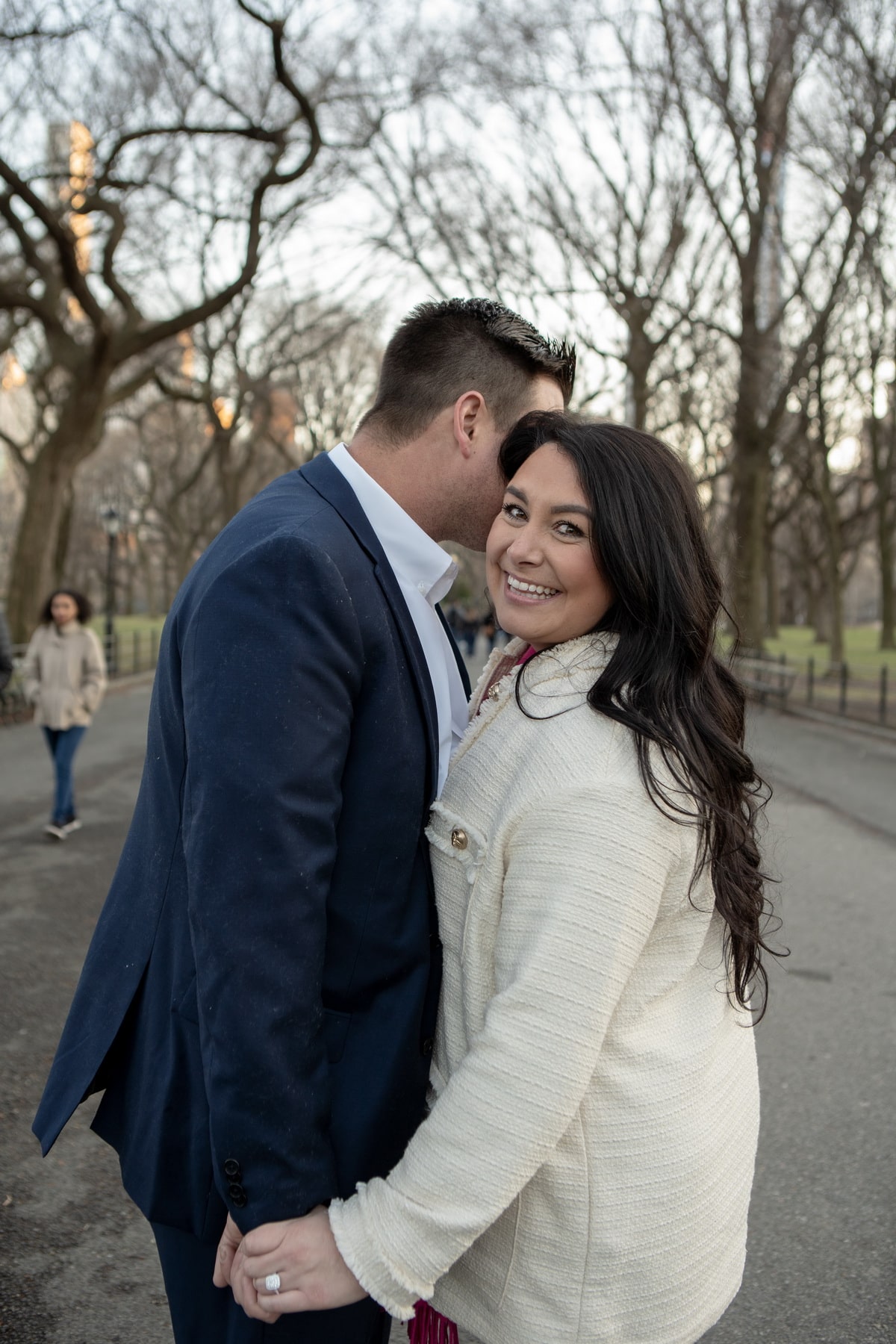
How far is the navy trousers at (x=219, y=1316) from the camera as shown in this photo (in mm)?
1795

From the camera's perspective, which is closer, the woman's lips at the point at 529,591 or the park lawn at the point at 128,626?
the woman's lips at the point at 529,591

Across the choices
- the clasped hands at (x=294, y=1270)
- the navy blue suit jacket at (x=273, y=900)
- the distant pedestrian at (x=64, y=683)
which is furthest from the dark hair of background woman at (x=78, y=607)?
the clasped hands at (x=294, y=1270)

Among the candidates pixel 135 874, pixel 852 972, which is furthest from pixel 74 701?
pixel 135 874

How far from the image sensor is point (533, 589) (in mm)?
1951

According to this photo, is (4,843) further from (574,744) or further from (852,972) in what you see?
(574,744)

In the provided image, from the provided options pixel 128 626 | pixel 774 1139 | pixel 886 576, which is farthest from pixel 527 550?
pixel 128 626

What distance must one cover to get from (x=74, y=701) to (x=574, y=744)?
8262 mm

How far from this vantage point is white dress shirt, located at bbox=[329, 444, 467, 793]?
2.07m

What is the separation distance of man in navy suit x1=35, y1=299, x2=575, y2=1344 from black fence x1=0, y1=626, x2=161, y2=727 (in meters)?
10.8

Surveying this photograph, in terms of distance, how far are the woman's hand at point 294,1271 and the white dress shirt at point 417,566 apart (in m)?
0.78

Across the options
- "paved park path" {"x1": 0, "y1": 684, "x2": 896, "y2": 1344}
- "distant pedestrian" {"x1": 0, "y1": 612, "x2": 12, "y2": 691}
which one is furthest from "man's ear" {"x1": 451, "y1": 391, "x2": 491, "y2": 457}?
"distant pedestrian" {"x1": 0, "y1": 612, "x2": 12, "y2": 691}

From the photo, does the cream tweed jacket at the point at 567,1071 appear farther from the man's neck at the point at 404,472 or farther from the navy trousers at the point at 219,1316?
the man's neck at the point at 404,472

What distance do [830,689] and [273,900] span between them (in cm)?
2146

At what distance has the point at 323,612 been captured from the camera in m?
1.76
